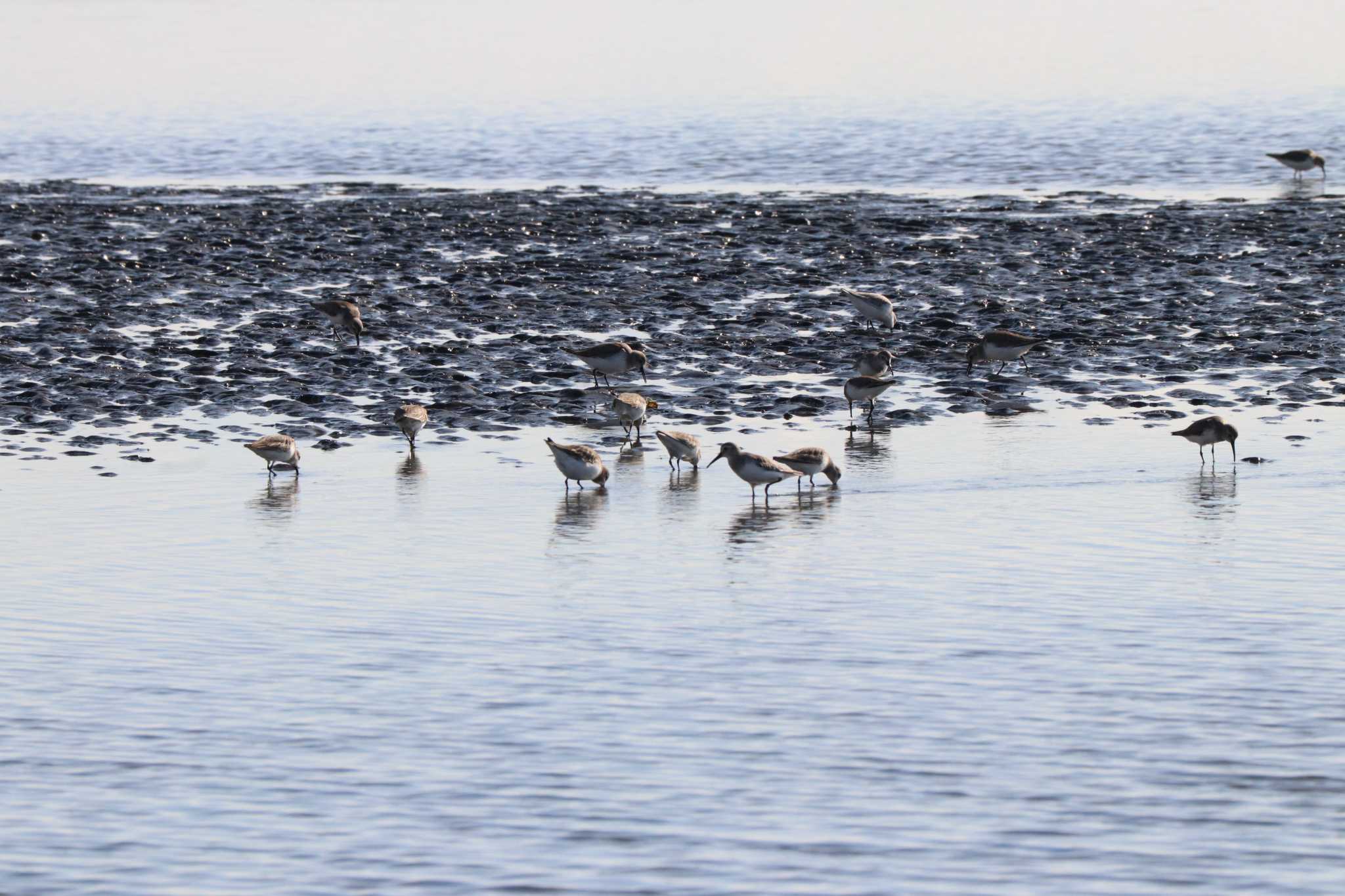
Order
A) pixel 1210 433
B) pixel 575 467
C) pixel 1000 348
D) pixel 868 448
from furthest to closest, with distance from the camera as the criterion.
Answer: pixel 1000 348 < pixel 868 448 < pixel 1210 433 < pixel 575 467

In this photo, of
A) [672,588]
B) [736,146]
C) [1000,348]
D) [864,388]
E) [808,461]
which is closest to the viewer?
[672,588]

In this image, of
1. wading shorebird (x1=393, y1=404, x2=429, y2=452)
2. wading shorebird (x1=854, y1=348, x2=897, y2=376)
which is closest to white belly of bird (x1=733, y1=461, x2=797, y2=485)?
wading shorebird (x1=393, y1=404, x2=429, y2=452)

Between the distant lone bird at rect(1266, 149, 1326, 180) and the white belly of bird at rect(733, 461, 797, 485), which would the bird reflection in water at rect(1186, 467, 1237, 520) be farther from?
the distant lone bird at rect(1266, 149, 1326, 180)

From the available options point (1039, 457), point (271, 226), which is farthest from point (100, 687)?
point (271, 226)

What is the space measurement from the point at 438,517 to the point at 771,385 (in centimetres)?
668

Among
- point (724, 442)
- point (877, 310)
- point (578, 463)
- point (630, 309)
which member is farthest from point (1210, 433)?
point (630, 309)

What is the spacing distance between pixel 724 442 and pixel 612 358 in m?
3.32

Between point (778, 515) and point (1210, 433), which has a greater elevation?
point (1210, 433)

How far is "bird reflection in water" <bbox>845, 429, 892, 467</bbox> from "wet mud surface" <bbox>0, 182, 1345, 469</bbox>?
76cm

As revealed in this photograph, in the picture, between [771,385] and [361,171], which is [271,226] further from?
[771,385]

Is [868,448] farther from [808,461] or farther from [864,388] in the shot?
[808,461]

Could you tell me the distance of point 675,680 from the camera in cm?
1209

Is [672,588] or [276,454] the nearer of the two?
[672,588]

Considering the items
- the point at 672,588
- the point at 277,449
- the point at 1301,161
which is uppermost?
the point at 1301,161
